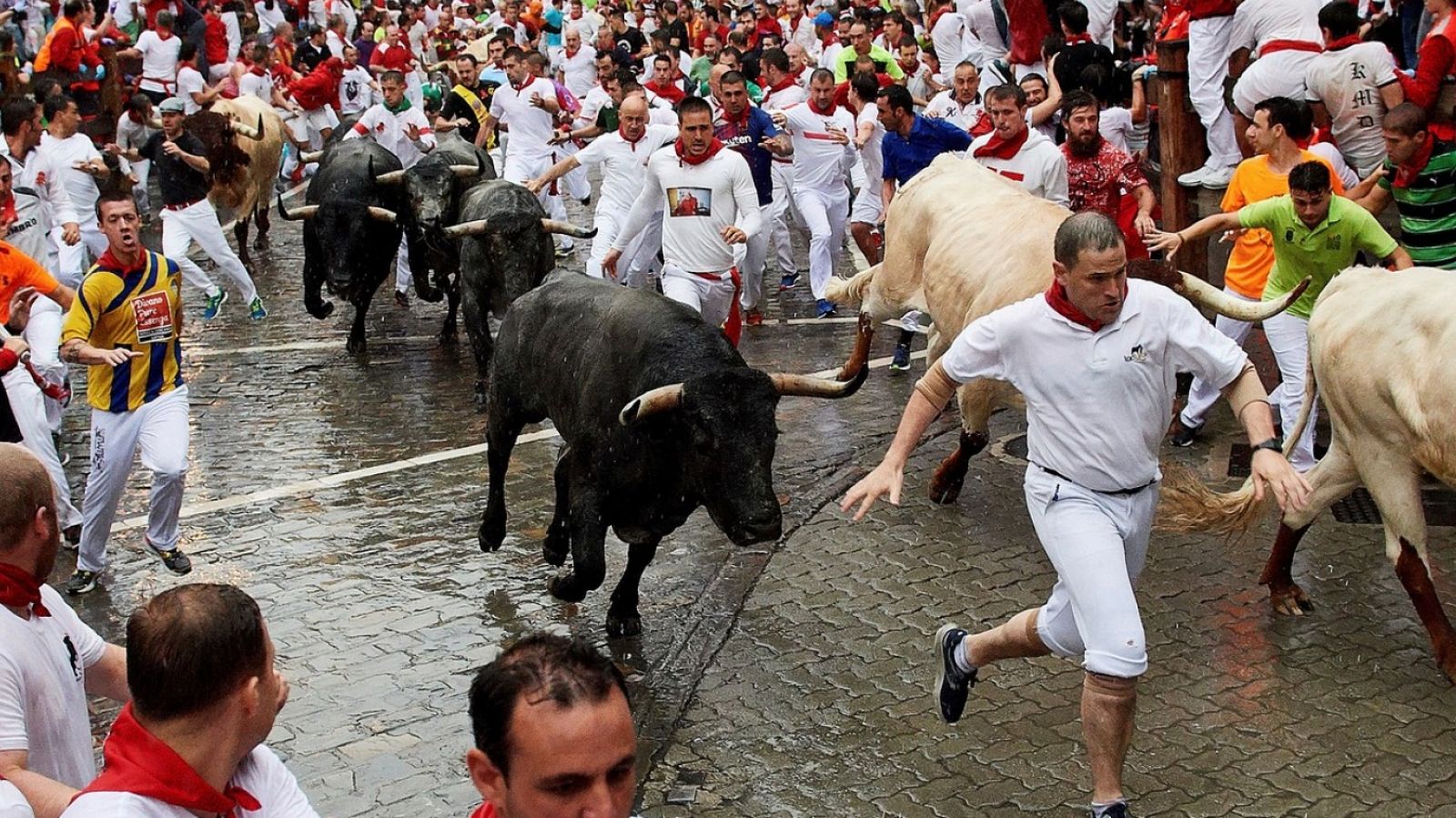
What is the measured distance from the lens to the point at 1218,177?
37.1 ft

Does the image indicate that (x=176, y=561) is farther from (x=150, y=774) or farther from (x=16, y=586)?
(x=150, y=774)

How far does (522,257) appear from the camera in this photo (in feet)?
38.4

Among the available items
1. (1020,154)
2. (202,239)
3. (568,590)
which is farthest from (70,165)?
(568,590)

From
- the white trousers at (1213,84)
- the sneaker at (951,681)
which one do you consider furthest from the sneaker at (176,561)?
the white trousers at (1213,84)

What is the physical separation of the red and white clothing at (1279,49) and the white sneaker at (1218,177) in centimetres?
43

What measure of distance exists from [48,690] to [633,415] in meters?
3.11

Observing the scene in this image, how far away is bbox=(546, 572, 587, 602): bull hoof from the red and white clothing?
5.80 metres

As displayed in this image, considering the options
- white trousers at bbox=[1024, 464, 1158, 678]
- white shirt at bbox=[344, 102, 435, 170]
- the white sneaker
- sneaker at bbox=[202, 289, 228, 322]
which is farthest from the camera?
white shirt at bbox=[344, 102, 435, 170]

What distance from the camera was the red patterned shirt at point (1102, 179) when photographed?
10195 mm

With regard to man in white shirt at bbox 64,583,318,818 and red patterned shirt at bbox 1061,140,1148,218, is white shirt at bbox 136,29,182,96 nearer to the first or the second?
red patterned shirt at bbox 1061,140,1148,218

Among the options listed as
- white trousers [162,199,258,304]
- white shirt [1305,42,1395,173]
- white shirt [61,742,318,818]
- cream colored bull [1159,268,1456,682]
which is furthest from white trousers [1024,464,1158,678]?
white trousers [162,199,258,304]

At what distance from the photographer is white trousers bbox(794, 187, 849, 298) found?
14125mm

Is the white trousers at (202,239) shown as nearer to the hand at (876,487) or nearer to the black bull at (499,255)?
the black bull at (499,255)

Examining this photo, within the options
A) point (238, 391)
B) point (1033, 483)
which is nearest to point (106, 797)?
point (1033, 483)
